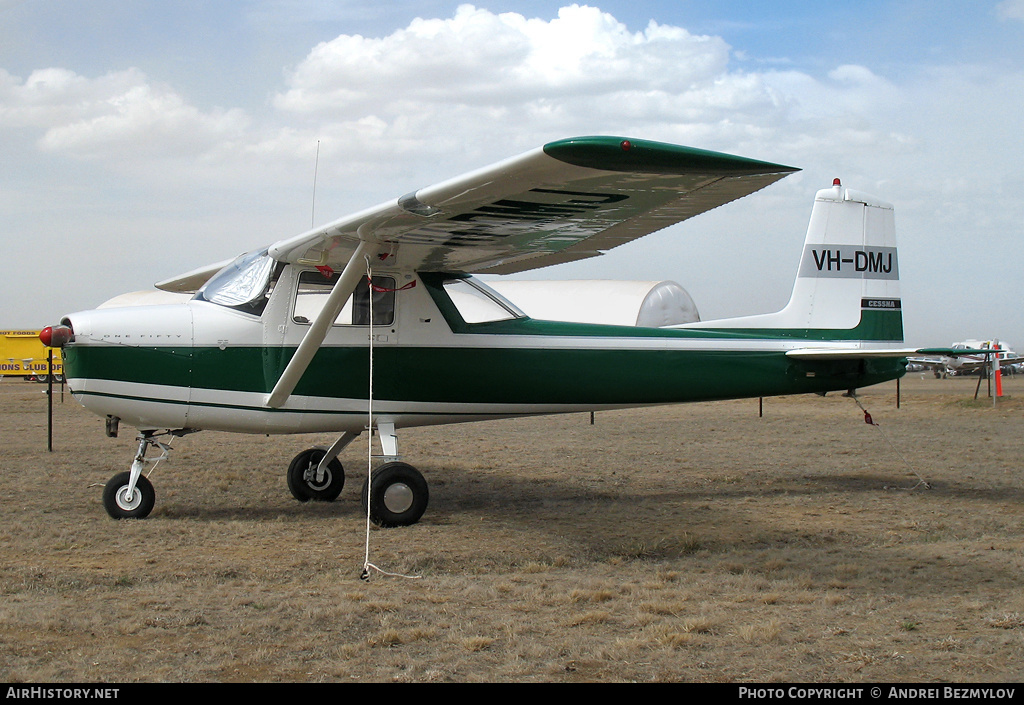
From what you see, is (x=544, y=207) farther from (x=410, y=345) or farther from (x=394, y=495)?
(x=394, y=495)

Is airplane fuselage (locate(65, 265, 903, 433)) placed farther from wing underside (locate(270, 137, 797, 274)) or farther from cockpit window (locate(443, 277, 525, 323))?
wing underside (locate(270, 137, 797, 274))

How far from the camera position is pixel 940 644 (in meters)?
3.90

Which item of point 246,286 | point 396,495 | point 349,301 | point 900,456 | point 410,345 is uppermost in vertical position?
point 246,286

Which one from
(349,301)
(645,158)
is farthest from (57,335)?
(645,158)

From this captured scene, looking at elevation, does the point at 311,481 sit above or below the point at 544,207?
below

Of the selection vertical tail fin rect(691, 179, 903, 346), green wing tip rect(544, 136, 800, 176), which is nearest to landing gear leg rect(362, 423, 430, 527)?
green wing tip rect(544, 136, 800, 176)

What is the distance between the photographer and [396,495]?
6910 millimetres

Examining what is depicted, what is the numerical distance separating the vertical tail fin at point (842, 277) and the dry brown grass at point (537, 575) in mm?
1737

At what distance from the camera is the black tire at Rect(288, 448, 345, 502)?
843 cm

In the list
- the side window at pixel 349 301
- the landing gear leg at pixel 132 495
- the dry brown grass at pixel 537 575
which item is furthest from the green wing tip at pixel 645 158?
the landing gear leg at pixel 132 495

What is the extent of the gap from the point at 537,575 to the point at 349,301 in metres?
3.34

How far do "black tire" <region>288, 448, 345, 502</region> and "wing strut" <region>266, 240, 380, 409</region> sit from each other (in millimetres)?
1329

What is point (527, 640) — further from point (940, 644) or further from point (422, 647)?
point (940, 644)

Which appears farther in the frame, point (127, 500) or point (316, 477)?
point (316, 477)
